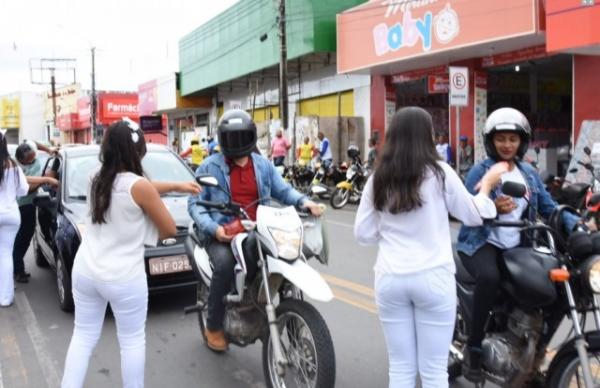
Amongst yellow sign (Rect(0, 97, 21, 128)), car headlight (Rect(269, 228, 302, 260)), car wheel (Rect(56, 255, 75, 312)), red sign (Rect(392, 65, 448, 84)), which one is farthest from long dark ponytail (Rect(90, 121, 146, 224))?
yellow sign (Rect(0, 97, 21, 128))

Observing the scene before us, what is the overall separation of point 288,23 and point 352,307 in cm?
1948

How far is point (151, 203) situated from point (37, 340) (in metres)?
2.86

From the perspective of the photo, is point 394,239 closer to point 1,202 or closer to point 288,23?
point 1,202

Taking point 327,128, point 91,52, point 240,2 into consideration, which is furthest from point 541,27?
point 91,52

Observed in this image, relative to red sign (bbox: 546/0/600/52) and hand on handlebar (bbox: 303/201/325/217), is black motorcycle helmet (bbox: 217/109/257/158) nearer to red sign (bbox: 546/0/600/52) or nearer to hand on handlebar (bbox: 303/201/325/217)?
hand on handlebar (bbox: 303/201/325/217)

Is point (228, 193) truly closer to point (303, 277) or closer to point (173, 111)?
point (303, 277)

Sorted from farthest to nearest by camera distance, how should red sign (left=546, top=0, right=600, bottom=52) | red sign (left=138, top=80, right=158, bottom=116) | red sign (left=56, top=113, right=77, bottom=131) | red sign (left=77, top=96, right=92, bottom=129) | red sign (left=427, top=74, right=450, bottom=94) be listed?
red sign (left=56, top=113, right=77, bottom=131)
red sign (left=77, top=96, right=92, bottom=129)
red sign (left=138, top=80, right=158, bottom=116)
red sign (left=427, top=74, right=450, bottom=94)
red sign (left=546, top=0, right=600, bottom=52)

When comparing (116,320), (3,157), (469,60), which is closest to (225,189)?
(116,320)

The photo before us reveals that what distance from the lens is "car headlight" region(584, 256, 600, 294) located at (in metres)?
3.10

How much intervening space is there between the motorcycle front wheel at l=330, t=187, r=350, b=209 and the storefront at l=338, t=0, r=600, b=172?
4.72 m

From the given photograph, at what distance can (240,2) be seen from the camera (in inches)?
1164

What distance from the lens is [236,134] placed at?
177 inches

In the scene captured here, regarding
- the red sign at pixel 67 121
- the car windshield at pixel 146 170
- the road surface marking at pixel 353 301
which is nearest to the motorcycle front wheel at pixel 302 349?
the road surface marking at pixel 353 301

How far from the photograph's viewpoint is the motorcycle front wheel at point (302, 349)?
3672 mm
